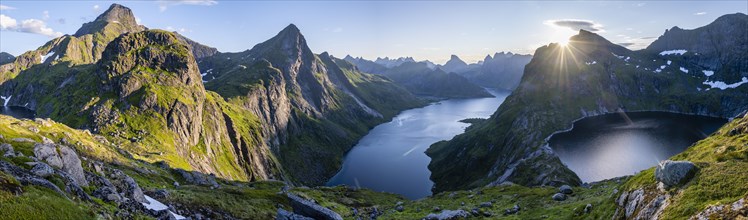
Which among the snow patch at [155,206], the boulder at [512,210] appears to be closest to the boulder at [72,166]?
the snow patch at [155,206]

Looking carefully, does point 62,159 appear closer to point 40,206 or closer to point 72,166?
point 72,166

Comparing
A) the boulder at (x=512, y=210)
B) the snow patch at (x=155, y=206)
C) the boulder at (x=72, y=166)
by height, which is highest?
the boulder at (x=72, y=166)

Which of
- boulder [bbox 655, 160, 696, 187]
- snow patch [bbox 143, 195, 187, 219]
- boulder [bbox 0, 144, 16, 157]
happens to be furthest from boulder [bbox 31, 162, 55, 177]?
Answer: boulder [bbox 655, 160, 696, 187]

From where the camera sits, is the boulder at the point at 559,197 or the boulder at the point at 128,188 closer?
the boulder at the point at 128,188

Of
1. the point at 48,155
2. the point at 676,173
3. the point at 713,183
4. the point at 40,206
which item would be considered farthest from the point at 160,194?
the point at 713,183

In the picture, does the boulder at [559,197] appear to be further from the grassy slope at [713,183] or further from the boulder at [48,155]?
the boulder at [48,155]

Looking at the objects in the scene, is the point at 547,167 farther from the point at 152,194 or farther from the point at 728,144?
the point at 152,194

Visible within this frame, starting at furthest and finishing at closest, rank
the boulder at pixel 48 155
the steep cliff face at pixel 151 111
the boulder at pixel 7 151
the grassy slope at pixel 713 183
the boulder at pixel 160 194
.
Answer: the steep cliff face at pixel 151 111 < the boulder at pixel 160 194 < the boulder at pixel 48 155 < the boulder at pixel 7 151 < the grassy slope at pixel 713 183

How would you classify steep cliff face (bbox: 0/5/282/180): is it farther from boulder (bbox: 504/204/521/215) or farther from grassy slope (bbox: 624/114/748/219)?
grassy slope (bbox: 624/114/748/219)
